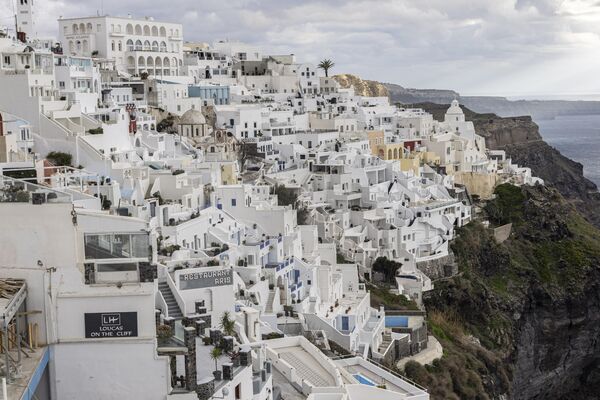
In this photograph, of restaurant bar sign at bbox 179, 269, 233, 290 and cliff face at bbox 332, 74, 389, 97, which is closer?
restaurant bar sign at bbox 179, 269, 233, 290

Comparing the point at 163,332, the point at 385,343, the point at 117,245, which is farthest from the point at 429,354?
the point at 117,245

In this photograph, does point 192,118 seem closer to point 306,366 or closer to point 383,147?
point 383,147

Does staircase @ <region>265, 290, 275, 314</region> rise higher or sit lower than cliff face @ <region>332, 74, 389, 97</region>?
lower

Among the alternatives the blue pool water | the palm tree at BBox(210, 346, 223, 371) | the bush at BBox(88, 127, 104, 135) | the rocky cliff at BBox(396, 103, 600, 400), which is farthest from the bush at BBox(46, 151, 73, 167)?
the palm tree at BBox(210, 346, 223, 371)

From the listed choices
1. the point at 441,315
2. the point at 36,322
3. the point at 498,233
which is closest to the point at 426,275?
the point at 441,315

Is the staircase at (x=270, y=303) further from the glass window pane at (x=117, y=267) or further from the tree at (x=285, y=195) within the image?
the glass window pane at (x=117, y=267)

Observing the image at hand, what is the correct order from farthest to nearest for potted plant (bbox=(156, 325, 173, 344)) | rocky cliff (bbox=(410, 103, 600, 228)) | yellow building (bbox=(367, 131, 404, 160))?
rocky cliff (bbox=(410, 103, 600, 228)) < yellow building (bbox=(367, 131, 404, 160)) < potted plant (bbox=(156, 325, 173, 344))

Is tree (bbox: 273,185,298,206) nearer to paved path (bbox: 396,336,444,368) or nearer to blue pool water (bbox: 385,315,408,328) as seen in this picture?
blue pool water (bbox: 385,315,408,328)

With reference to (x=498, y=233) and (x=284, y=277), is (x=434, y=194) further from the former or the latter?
(x=284, y=277)
